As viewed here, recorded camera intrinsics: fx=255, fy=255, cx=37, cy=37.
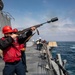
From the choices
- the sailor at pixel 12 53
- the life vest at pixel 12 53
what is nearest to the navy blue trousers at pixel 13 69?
the sailor at pixel 12 53

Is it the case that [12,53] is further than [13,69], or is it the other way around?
[13,69]

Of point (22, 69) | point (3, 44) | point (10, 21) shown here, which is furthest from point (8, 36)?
point (10, 21)

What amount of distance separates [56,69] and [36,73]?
105 cm

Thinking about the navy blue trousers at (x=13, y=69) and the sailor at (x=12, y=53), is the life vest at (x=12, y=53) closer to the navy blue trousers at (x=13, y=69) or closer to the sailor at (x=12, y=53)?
the sailor at (x=12, y=53)

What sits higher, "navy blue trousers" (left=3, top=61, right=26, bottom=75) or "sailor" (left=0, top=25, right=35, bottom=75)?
"sailor" (left=0, top=25, right=35, bottom=75)

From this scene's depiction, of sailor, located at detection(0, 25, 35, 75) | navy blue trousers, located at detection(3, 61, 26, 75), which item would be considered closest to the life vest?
sailor, located at detection(0, 25, 35, 75)

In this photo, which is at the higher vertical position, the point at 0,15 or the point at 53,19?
the point at 0,15

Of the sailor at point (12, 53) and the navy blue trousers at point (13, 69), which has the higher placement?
the sailor at point (12, 53)

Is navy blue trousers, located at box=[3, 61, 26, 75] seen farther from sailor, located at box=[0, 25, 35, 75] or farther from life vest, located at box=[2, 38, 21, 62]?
life vest, located at box=[2, 38, 21, 62]

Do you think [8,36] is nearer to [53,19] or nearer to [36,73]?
[53,19]

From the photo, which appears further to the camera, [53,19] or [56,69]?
[56,69]

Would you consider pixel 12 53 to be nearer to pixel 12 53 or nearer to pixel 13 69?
pixel 12 53

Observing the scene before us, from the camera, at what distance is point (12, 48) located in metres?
7.86

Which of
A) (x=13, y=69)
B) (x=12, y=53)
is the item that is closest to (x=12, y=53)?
(x=12, y=53)
